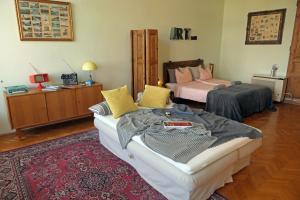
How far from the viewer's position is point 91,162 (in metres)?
2.72

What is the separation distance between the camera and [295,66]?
16.6 ft

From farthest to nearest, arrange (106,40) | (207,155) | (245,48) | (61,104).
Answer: (245,48), (106,40), (61,104), (207,155)

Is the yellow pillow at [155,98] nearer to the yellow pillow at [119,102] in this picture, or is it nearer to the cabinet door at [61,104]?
the yellow pillow at [119,102]

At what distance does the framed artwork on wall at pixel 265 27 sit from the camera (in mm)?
5191

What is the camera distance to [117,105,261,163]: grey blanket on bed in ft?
6.69

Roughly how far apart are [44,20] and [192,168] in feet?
11.0

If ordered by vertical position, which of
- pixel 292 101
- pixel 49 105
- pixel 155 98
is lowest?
pixel 292 101

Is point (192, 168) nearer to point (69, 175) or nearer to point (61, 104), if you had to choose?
point (69, 175)

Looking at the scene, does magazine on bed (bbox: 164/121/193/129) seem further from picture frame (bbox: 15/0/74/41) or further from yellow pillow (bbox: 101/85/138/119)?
picture frame (bbox: 15/0/74/41)

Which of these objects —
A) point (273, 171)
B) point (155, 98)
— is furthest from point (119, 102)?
point (273, 171)

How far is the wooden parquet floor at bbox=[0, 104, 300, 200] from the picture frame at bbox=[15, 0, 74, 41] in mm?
1570

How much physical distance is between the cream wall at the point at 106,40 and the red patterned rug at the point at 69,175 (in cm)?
116

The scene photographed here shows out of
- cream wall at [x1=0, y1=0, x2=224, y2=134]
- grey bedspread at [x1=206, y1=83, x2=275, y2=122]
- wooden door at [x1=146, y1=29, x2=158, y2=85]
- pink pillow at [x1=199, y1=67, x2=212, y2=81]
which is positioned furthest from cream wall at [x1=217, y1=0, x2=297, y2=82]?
wooden door at [x1=146, y1=29, x2=158, y2=85]

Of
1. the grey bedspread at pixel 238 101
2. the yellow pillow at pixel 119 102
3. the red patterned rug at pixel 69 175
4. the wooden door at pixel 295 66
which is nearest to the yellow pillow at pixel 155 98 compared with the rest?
the yellow pillow at pixel 119 102
